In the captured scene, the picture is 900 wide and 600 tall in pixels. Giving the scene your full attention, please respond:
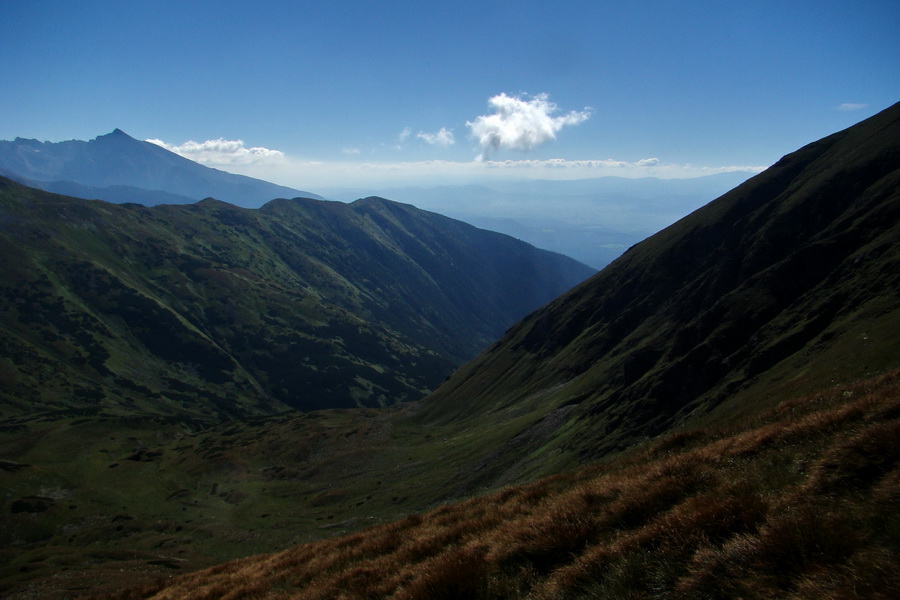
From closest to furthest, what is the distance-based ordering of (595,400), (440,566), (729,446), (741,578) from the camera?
(741,578)
(440,566)
(729,446)
(595,400)

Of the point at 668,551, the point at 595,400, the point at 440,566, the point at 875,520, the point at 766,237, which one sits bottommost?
the point at 595,400

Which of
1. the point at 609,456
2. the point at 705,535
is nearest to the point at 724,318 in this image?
the point at 609,456

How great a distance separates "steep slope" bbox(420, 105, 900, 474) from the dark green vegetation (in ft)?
1.65

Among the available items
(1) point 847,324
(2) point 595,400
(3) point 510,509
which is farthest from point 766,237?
(3) point 510,509

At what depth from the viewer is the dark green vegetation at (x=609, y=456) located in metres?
7.11

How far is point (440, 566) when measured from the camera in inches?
348

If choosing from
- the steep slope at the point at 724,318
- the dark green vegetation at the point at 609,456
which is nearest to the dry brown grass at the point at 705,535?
the dark green vegetation at the point at 609,456

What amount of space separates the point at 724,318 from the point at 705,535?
283 feet

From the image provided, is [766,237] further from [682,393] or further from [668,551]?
[668,551]

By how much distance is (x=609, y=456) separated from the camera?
201 ft

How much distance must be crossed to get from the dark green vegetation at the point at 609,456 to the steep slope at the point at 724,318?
0.50m

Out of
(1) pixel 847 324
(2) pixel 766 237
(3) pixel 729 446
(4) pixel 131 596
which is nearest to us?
(3) pixel 729 446

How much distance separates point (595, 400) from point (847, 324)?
128ft

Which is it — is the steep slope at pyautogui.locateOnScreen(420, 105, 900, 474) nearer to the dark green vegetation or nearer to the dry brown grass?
the dark green vegetation
